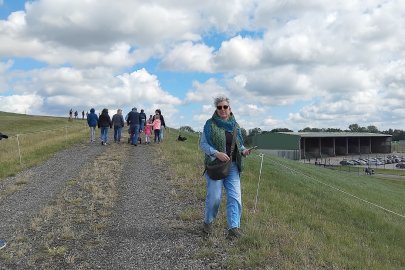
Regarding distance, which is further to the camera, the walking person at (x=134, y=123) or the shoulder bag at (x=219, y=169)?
the walking person at (x=134, y=123)

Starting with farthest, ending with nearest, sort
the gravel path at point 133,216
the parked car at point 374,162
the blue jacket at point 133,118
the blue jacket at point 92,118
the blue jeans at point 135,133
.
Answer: the parked car at point 374,162 → the blue jacket at point 92,118 → the blue jeans at point 135,133 → the blue jacket at point 133,118 → the gravel path at point 133,216

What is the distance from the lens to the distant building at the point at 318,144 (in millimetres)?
90812

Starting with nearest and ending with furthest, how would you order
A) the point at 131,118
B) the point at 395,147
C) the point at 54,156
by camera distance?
the point at 54,156 < the point at 131,118 < the point at 395,147

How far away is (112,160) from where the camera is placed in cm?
1666

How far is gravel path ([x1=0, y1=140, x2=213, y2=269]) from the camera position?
20.9 feet

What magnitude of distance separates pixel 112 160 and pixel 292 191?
23.1ft

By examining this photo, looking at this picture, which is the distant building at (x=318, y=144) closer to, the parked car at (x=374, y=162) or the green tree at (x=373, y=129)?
the parked car at (x=374, y=162)

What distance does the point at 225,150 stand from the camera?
6824 mm

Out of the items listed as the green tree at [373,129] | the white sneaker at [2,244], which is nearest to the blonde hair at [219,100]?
the white sneaker at [2,244]

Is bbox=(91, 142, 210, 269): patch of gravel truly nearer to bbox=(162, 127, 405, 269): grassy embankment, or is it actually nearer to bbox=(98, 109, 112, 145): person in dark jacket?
bbox=(162, 127, 405, 269): grassy embankment

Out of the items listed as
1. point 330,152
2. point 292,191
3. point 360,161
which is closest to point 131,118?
point 292,191

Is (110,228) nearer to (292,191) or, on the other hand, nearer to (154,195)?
(154,195)

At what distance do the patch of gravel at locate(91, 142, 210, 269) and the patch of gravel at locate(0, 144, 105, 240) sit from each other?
1704mm

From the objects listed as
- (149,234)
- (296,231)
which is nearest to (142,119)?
(149,234)
